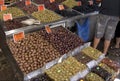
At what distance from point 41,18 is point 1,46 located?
0.96 meters

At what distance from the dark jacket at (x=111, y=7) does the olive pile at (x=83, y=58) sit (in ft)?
4.02

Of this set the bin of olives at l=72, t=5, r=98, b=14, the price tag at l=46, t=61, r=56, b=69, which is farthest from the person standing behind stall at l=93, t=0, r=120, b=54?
the price tag at l=46, t=61, r=56, b=69

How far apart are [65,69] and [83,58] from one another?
400 mm

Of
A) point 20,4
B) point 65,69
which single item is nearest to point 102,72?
point 65,69

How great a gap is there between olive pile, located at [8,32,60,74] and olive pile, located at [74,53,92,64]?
0.31 metres

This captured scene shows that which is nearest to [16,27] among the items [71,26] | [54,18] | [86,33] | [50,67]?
[54,18]

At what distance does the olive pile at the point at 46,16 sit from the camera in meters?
3.39

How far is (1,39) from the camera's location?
11.4 ft

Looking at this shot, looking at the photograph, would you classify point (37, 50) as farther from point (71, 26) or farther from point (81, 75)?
point (71, 26)

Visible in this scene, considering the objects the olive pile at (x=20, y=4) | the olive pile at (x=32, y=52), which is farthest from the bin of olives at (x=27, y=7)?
the olive pile at (x=32, y=52)

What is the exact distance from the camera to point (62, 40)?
305cm

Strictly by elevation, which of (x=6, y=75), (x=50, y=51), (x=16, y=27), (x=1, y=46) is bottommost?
(x=6, y=75)

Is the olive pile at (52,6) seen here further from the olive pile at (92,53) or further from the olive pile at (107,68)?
the olive pile at (107,68)

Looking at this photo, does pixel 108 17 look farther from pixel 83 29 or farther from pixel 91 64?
pixel 91 64
